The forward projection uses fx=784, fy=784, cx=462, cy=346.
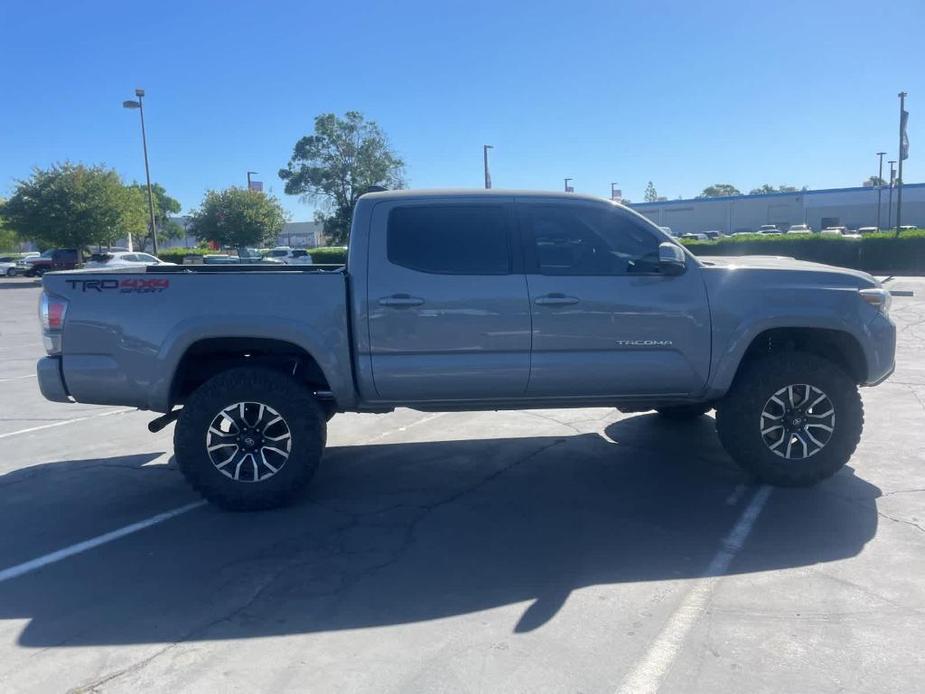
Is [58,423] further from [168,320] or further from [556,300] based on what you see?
[556,300]

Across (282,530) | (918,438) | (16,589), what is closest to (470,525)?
(282,530)

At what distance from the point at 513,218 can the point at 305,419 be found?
79.7 inches

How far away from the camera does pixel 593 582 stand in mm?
4246

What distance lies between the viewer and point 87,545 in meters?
4.90

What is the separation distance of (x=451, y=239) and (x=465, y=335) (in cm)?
70

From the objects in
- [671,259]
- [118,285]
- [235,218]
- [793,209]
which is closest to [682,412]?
[671,259]

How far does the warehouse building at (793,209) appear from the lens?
70.4 m

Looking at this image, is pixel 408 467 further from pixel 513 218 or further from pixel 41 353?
pixel 41 353

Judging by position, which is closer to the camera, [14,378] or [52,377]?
[52,377]

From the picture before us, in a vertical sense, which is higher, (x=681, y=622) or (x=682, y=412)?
(x=682, y=412)

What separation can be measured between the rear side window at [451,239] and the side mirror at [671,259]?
1.04 m

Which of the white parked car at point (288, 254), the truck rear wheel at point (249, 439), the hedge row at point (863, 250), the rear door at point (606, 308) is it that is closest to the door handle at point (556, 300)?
the rear door at point (606, 308)

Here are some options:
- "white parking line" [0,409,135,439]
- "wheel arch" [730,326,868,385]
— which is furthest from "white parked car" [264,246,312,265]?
"wheel arch" [730,326,868,385]

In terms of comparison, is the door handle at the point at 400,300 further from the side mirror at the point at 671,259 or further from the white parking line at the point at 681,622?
the white parking line at the point at 681,622
